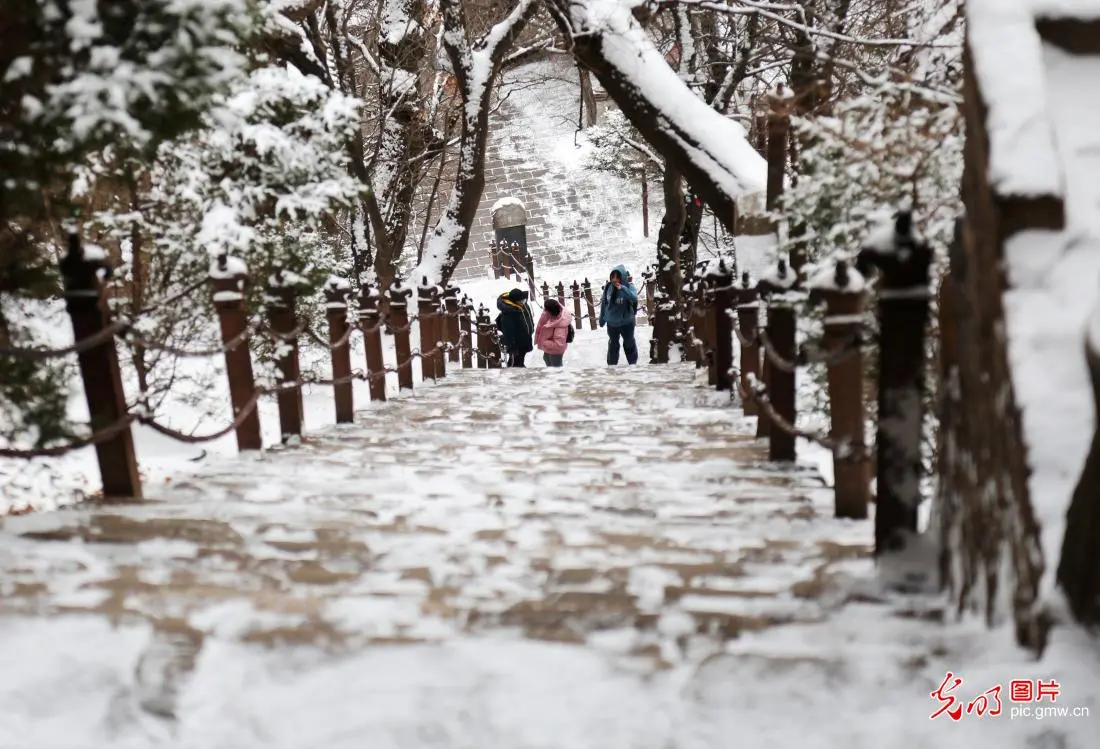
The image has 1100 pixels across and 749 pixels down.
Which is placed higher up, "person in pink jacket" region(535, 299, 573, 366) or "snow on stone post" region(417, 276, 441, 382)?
"snow on stone post" region(417, 276, 441, 382)

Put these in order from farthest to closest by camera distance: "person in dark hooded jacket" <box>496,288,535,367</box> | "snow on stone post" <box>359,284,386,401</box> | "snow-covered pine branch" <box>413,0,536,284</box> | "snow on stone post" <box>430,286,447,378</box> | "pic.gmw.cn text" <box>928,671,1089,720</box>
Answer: "person in dark hooded jacket" <box>496,288,535,367</box>
"snow-covered pine branch" <box>413,0,536,284</box>
"snow on stone post" <box>430,286,447,378</box>
"snow on stone post" <box>359,284,386,401</box>
"pic.gmw.cn text" <box>928,671,1089,720</box>

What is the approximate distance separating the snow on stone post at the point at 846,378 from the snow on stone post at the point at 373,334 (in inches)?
173

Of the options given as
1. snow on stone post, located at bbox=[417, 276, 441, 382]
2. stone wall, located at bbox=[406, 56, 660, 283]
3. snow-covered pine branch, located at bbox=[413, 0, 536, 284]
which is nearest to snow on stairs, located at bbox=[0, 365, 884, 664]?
snow on stone post, located at bbox=[417, 276, 441, 382]

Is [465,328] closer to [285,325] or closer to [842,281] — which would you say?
[285,325]

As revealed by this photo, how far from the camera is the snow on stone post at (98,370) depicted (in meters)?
3.43

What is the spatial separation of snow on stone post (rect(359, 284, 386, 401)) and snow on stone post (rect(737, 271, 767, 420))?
3034 mm

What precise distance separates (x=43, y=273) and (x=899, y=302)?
357 centimetres

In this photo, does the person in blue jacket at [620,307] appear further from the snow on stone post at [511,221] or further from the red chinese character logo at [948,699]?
the snow on stone post at [511,221]

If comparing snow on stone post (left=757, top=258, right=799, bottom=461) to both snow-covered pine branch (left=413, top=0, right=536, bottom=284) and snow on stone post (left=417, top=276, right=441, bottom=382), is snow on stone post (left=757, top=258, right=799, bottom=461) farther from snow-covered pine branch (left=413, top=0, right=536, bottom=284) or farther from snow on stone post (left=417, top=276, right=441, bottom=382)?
snow-covered pine branch (left=413, top=0, right=536, bottom=284)

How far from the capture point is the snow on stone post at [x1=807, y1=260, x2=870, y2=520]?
10.5 feet

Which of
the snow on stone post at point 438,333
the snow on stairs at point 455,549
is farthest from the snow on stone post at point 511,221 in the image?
the snow on stairs at point 455,549

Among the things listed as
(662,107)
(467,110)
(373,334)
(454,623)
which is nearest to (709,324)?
(662,107)

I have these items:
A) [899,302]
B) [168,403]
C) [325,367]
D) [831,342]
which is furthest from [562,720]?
[325,367]

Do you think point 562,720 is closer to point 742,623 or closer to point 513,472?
point 742,623
